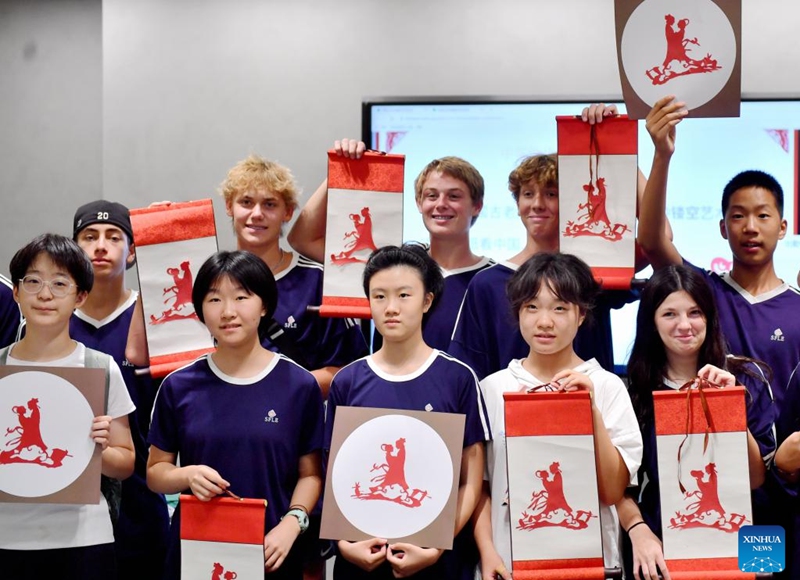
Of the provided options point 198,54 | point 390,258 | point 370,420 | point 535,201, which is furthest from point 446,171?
point 198,54

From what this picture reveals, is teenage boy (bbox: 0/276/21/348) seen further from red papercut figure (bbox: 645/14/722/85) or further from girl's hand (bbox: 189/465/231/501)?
red papercut figure (bbox: 645/14/722/85)

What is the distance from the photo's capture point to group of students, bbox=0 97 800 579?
230 cm

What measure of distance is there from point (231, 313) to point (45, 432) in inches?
22.8

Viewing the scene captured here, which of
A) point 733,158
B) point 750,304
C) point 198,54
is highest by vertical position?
point 198,54

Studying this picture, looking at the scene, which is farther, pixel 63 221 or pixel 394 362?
pixel 63 221

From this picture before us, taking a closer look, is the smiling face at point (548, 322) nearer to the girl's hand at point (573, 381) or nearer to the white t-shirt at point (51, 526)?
the girl's hand at point (573, 381)

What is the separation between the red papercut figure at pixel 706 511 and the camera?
6.98ft

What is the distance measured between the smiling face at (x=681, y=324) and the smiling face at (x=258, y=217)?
1333 millimetres

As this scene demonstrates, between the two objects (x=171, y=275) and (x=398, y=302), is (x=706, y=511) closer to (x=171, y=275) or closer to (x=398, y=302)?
(x=398, y=302)

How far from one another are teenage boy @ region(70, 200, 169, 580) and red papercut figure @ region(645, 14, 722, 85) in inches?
73.7

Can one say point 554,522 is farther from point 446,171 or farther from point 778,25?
point 778,25

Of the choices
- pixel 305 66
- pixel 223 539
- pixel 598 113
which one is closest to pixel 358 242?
pixel 598 113

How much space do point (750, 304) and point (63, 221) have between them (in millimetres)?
3807

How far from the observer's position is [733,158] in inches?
170
